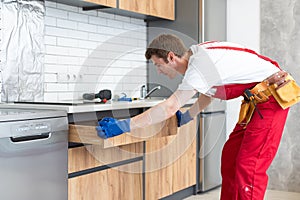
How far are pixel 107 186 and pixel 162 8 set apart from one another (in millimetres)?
1857

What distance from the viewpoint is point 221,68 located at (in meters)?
2.52

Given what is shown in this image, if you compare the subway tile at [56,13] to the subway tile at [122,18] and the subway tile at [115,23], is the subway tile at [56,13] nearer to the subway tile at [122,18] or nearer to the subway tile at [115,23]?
the subway tile at [115,23]

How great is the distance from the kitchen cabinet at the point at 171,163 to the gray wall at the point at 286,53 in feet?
3.11

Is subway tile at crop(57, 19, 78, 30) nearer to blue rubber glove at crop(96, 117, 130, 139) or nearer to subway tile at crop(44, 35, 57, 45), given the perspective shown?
subway tile at crop(44, 35, 57, 45)

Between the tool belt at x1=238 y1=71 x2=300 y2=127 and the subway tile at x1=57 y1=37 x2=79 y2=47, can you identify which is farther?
the subway tile at x1=57 y1=37 x2=79 y2=47

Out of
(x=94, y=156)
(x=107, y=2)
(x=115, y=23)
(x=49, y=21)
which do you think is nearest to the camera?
(x=94, y=156)

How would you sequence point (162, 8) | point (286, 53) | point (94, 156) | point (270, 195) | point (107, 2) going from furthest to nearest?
point (286, 53) → point (270, 195) → point (162, 8) → point (107, 2) → point (94, 156)

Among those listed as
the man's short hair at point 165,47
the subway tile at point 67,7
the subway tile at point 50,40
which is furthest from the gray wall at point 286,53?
the man's short hair at point 165,47

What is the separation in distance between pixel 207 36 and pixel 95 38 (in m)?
1.07

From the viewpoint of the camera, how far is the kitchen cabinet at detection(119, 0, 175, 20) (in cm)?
379

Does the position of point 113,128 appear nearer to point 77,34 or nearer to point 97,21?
point 77,34

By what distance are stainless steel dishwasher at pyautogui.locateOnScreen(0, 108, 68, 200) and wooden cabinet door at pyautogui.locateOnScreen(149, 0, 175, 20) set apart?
5.82 feet

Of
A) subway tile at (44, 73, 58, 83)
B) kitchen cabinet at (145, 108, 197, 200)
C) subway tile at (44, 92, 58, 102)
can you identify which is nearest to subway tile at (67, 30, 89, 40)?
subway tile at (44, 73, 58, 83)

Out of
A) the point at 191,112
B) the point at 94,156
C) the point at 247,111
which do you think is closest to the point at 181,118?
the point at 191,112
